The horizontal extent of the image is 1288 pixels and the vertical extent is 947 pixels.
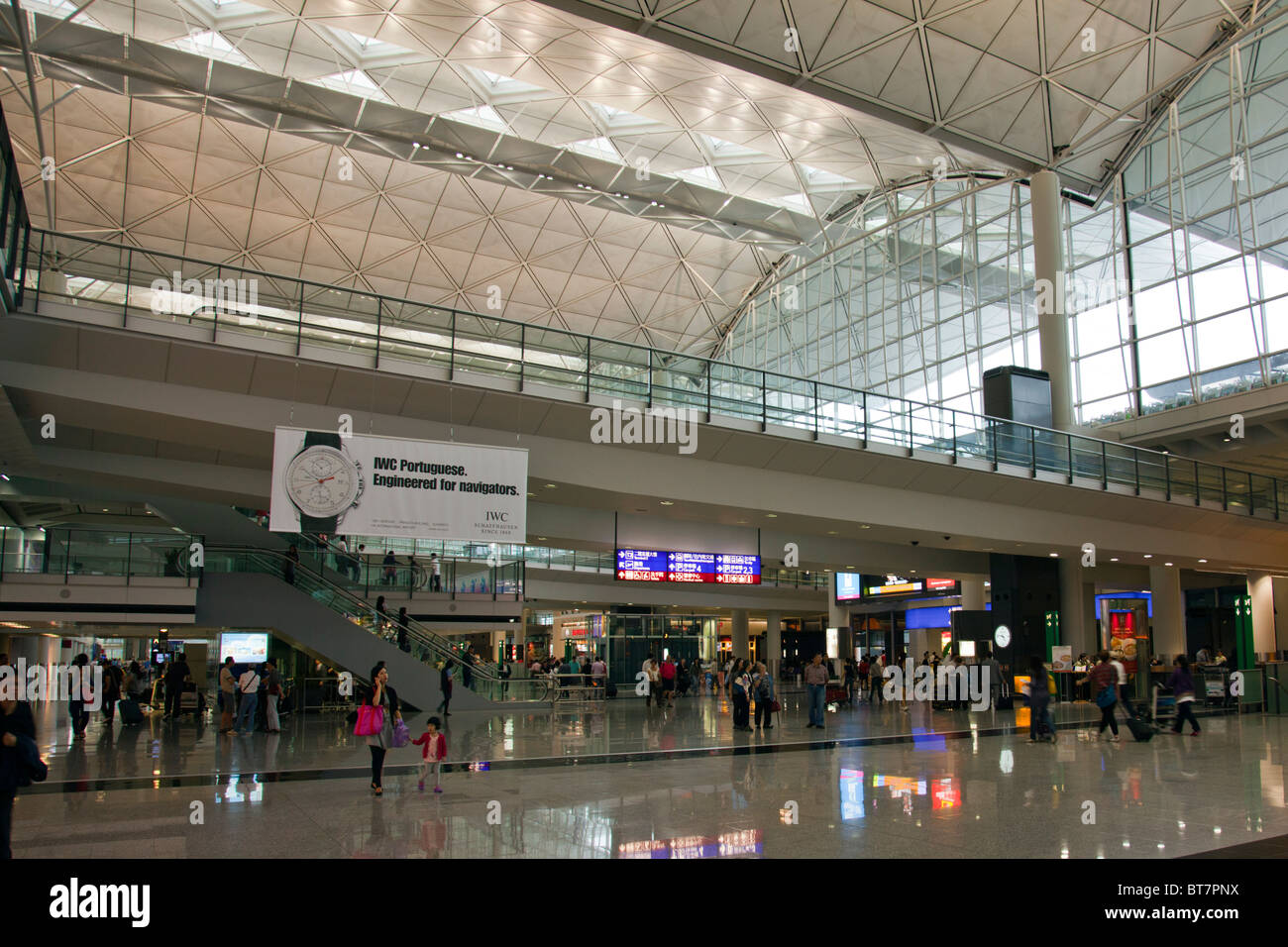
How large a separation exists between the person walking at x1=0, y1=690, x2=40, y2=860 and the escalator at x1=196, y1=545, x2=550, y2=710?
1706cm

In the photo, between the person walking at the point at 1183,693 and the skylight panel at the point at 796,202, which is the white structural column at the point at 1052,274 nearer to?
the skylight panel at the point at 796,202

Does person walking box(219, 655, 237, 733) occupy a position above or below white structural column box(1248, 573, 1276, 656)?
below

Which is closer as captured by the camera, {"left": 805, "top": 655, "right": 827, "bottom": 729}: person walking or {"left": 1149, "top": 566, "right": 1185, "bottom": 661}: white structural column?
{"left": 805, "top": 655, "right": 827, "bottom": 729}: person walking

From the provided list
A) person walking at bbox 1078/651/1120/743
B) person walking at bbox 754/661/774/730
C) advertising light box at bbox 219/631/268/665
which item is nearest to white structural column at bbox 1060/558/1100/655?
person walking at bbox 1078/651/1120/743

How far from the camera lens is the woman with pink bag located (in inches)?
440

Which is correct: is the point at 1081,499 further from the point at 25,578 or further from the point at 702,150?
the point at 25,578

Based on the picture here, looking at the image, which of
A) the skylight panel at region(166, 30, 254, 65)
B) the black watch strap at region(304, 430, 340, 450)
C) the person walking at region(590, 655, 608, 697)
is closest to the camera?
the black watch strap at region(304, 430, 340, 450)

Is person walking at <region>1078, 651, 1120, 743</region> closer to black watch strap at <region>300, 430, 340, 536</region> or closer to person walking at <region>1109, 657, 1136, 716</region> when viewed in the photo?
person walking at <region>1109, 657, 1136, 716</region>

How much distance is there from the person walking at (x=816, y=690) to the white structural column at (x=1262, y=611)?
20.9 meters

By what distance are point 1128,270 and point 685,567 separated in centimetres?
2371

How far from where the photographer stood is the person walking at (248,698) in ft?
66.4

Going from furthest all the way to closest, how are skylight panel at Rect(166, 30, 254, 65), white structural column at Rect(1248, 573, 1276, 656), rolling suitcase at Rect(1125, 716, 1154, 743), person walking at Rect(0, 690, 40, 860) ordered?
skylight panel at Rect(166, 30, 254, 65) → white structural column at Rect(1248, 573, 1276, 656) → rolling suitcase at Rect(1125, 716, 1154, 743) → person walking at Rect(0, 690, 40, 860)

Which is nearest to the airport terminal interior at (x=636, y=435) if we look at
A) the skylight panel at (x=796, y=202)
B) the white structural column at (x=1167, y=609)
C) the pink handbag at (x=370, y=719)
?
the pink handbag at (x=370, y=719)

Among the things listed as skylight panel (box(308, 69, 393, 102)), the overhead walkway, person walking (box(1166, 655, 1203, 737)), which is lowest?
person walking (box(1166, 655, 1203, 737))
